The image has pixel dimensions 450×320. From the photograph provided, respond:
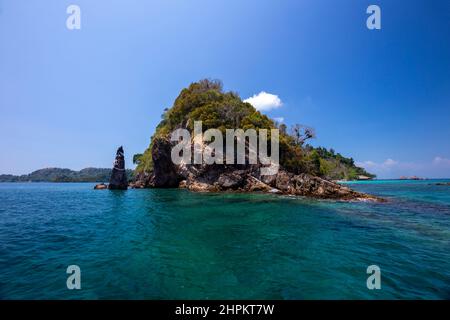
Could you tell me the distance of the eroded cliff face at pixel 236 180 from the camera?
2972 centimetres

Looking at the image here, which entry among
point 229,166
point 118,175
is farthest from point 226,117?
point 118,175

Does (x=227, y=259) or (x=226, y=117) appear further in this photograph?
(x=226, y=117)

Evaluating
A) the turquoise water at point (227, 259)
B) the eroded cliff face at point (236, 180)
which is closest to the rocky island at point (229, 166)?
the eroded cliff face at point (236, 180)

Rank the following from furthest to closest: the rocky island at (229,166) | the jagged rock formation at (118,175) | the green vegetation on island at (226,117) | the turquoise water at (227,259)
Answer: the jagged rock formation at (118,175)
the green vegetation on island at (226,117)
the rocky island at (229,166)
the turquoise water at (227,259)

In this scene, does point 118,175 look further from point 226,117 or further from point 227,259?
point 227,259

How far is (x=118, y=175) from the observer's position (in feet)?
181

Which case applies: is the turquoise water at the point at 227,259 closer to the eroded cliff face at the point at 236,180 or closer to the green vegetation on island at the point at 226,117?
the eroded cliff face at the point at 236,180

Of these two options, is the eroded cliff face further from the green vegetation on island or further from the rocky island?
the green vegetation on island

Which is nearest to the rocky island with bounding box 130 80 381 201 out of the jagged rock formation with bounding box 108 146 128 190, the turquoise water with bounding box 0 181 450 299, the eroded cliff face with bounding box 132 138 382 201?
the eroded cliff face with bounding box 132 138 382 201

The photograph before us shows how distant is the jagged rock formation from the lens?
54.6 metres

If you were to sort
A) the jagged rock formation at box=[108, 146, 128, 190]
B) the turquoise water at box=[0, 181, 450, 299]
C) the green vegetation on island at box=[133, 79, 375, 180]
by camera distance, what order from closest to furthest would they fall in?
1. the turquoise water at box=[0, 181, 450, 299]
2. the green vegetation on island at box=[133, 79, 375, 180]
3. the jagged rock formation at box=[108, 146, 128, 190]

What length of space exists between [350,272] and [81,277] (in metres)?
9.13

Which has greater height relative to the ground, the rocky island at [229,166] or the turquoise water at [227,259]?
the rocky island at [229,166]

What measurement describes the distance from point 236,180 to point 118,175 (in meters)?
35.9
